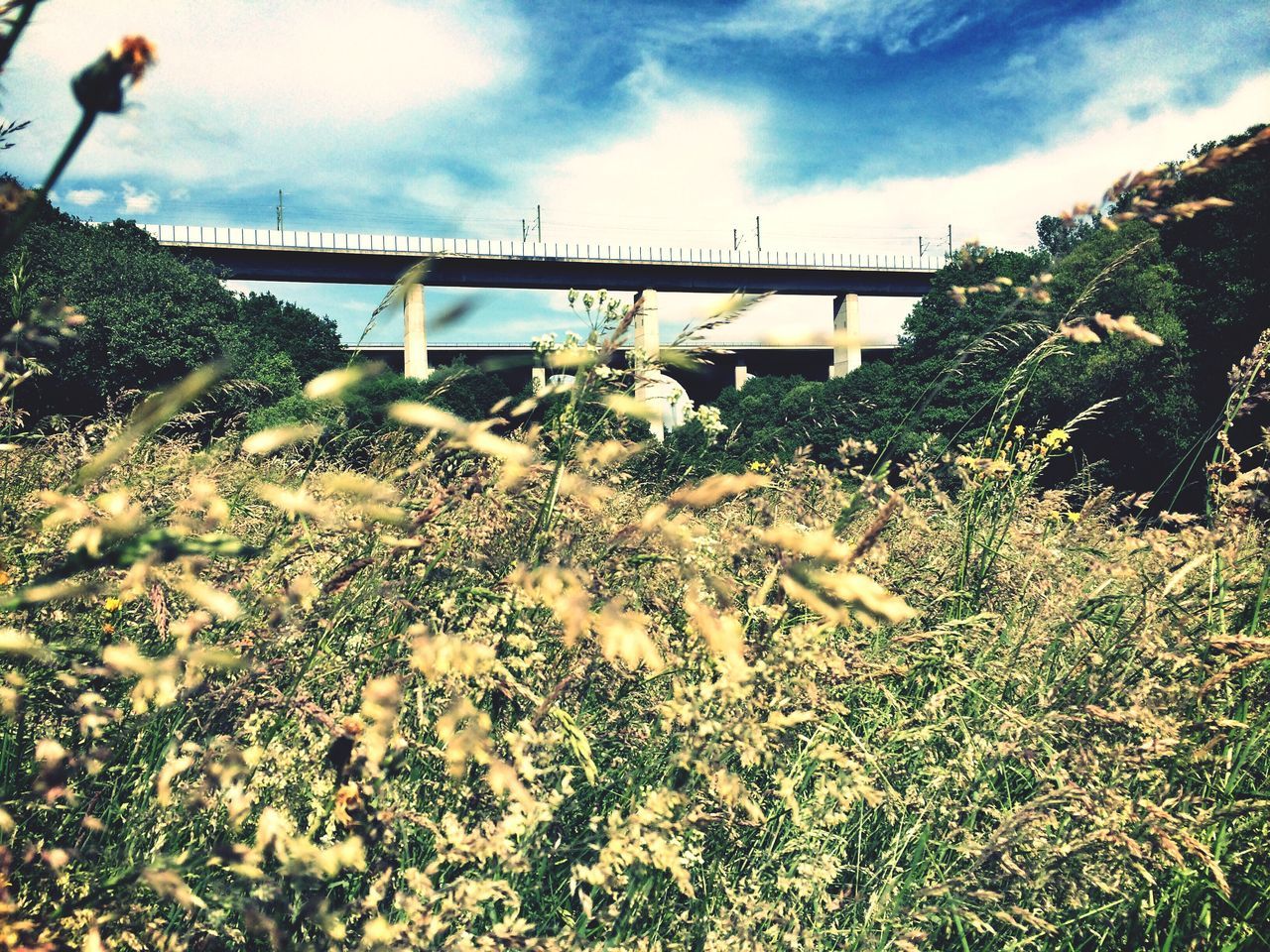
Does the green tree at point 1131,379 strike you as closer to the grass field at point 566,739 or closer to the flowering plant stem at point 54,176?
the grass field at point 566,739

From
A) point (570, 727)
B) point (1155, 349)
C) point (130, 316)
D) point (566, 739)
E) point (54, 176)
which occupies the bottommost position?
point (566, 739)

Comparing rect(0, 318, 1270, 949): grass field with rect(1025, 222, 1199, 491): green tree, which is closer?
rect(0, 318, 1270, 949): grass field

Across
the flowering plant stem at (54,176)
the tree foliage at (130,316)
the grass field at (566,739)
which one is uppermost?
the tree foliage at (130,316)

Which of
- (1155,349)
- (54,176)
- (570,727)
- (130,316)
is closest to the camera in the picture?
(54,176)

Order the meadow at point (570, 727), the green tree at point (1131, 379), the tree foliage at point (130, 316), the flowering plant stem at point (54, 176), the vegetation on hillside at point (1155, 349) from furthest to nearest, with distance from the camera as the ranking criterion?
the tree foliage at point (130, 316) → the green tree at point (1131, 379) → the vegetation on hillside at point (1155, 349) → the meadow at point (570, 727) → the flowering plant stem at point (54, 176)

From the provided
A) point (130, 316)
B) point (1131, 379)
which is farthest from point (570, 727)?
point (130, 316)

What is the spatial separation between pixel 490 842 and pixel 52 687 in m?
0.96

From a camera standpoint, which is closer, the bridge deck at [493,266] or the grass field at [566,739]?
the grass field at [566,739]

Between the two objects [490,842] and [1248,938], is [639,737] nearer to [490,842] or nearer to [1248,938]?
[490,842]

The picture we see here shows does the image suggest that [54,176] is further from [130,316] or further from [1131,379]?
[130,316]

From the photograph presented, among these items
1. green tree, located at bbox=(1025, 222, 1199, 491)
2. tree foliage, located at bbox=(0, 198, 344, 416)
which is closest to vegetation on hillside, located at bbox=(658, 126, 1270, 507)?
green tree, located at bbox=(1025, 222, 1199, 491)

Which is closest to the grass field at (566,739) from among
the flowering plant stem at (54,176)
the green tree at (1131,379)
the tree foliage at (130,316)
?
the flowering plant stem at (54,176)

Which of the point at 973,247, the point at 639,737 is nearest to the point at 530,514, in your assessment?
the point at 639,737

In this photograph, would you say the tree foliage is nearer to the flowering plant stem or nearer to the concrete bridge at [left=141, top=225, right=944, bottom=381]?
the concrete bridge at [left=141, top=225, right=944, bottom=381]
